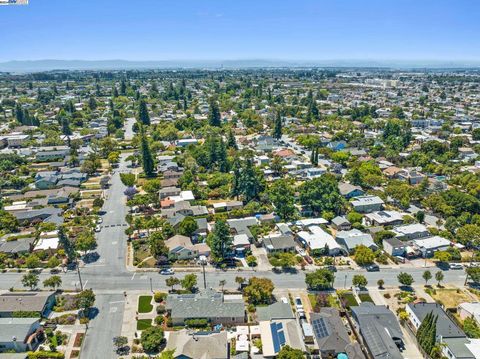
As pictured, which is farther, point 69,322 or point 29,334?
point 69,322

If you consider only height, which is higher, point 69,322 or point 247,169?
point 247,169

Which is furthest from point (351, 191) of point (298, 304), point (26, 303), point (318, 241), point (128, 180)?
point (26, 303)

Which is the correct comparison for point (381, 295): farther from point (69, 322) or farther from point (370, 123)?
point (370, 123)

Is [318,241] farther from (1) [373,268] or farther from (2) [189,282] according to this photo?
(2) [189,282]

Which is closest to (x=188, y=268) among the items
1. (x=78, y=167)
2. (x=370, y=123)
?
(x=78, y=167)

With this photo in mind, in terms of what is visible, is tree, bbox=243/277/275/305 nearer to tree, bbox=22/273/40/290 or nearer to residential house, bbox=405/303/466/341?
residential house, bbox=405/303/466/341

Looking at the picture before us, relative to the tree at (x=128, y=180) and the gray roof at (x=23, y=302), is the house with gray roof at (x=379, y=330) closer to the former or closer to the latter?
the gray roof at (x=23, y=302)

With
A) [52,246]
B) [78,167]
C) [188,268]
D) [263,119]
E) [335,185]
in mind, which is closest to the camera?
[188,268]
